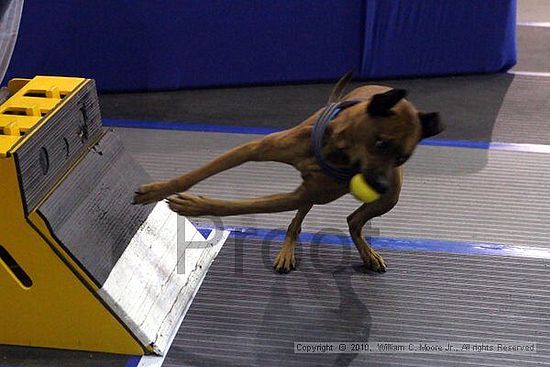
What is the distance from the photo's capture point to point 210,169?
2.04 meters

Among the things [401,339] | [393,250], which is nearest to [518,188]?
[393,250]

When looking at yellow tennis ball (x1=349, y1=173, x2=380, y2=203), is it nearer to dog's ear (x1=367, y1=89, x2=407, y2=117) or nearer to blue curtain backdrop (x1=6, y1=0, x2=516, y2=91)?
dog's ear (x1=367, y1=89, x2=407, y2=117)

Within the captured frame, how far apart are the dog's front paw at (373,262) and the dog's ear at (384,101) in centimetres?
89

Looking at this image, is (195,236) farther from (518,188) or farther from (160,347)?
(518,188)

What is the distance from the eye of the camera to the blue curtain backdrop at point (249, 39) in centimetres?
411

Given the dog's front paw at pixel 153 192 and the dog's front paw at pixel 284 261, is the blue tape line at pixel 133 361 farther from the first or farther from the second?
the dog's front paw at pixel 284 261

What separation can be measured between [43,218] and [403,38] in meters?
2.82

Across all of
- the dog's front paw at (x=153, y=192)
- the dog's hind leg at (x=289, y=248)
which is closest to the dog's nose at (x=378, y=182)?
the dog's front paw at (x=153, y=192)

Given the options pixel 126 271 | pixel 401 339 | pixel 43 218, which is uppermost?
pixel 43 218

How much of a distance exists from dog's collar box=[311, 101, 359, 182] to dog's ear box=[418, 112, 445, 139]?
0.20 meters

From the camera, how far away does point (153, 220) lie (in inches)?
99.6

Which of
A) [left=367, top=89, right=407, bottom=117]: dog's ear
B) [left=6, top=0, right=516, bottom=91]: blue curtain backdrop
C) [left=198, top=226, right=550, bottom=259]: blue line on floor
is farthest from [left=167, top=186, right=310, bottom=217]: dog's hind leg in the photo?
[left=6, top=0, right=516, bottom=91]: blue curtain backdrop

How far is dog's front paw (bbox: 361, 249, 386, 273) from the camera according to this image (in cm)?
256

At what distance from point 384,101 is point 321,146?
0.25 metres
